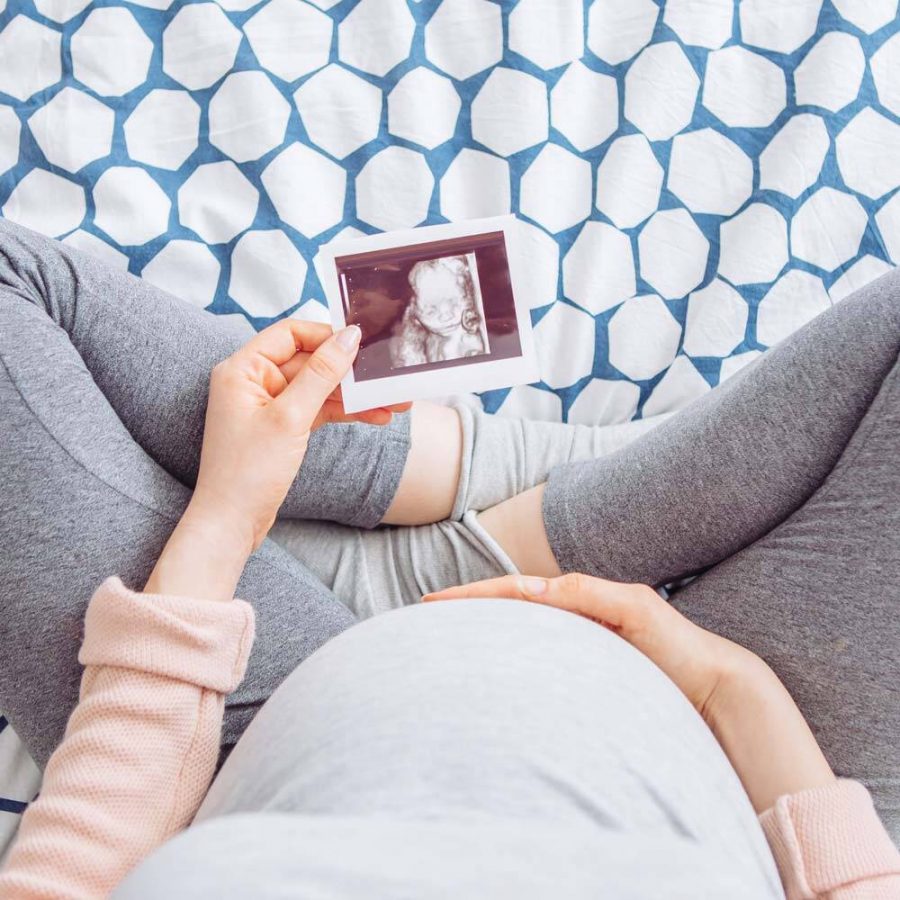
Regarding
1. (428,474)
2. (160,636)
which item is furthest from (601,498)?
(160,636)

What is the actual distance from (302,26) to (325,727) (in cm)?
93

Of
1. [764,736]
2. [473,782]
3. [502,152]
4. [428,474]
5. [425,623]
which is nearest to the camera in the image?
[473,782]

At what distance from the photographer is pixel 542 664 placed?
52cm

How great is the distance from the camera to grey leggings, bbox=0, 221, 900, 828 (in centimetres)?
71

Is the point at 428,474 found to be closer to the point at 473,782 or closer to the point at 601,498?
the point at 601,498

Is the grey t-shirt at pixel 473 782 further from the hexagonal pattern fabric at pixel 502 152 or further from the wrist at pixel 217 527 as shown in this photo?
the hexagonal pattern fabric at pixel 502 152

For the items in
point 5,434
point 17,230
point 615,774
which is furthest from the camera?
point 17,230

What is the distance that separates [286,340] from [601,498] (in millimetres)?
351

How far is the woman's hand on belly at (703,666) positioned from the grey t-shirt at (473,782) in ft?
0.36

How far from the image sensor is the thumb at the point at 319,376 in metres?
0.74

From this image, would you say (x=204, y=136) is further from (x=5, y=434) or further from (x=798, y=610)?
(x=798, y=610)

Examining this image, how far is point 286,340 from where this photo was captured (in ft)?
2.61

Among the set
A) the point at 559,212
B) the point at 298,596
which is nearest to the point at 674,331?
the point at 559,212

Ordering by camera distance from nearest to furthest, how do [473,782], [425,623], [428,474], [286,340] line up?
[473,782], [425,623], [286,340], [428,474]
